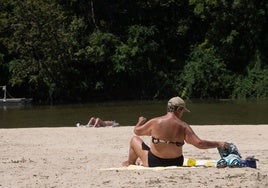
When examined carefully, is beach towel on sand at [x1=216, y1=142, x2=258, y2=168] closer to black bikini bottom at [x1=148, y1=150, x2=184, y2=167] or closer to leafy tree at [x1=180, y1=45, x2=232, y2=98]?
black bikini bottom at [x1=148, y1=150, x2=184, y2=167]

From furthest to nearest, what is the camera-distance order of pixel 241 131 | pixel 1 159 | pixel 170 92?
1. pixel 170 92
2. pixel 241 131
3. pixel 1 159

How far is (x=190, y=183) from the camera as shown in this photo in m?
7.11

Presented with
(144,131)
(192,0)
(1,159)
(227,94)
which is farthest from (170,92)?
(144,131)

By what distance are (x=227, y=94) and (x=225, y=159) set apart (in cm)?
3052

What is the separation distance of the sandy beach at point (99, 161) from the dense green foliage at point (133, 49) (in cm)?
1877

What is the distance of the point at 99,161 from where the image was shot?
35.3ft

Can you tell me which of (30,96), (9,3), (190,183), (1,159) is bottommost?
(30,96)

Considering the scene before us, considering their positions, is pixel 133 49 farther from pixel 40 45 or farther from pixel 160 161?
pixel 160 161

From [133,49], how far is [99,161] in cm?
2707

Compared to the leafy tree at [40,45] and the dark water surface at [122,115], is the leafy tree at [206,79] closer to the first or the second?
the dark water surface at [122,115]

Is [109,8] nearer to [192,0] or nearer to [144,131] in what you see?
[192,0]

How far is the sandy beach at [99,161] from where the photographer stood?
7324 millimetres

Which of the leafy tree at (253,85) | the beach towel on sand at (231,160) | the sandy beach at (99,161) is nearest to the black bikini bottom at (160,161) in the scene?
the sandy beach at (99,161)

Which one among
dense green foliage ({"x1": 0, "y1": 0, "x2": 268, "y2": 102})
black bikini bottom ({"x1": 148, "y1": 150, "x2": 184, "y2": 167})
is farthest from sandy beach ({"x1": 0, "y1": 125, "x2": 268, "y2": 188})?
dense green foliage ({"x1": 0, "y1": 0, "x2": 268, "y2": 102})
